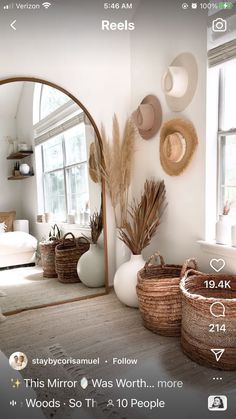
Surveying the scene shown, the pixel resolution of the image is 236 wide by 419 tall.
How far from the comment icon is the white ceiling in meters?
0.79

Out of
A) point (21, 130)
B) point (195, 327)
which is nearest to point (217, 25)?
point (21, 130)

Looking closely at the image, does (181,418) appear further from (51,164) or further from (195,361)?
(51,164)

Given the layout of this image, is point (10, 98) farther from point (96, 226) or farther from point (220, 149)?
point (220, 149)

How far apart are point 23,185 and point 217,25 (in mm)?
644

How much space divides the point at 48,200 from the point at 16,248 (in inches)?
7.6

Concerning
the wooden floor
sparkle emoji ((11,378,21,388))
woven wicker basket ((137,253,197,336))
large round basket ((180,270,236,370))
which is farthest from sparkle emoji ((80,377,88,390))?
woven wicker basket ((137,253,197,336))

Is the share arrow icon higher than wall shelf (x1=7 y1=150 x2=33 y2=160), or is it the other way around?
wall shelf (x1=7 y1=150 x2=33 y2=160)

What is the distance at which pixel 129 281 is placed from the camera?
1.22 metres

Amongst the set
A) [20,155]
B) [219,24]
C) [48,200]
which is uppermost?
[219,24]

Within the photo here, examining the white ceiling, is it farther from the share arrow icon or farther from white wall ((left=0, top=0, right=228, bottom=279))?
the share arrow icon

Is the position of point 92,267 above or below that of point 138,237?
below

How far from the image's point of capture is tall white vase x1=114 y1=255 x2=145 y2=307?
3.98 ft

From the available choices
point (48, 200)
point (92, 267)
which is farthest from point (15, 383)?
point (92, 267)

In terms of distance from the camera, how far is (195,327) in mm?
840
